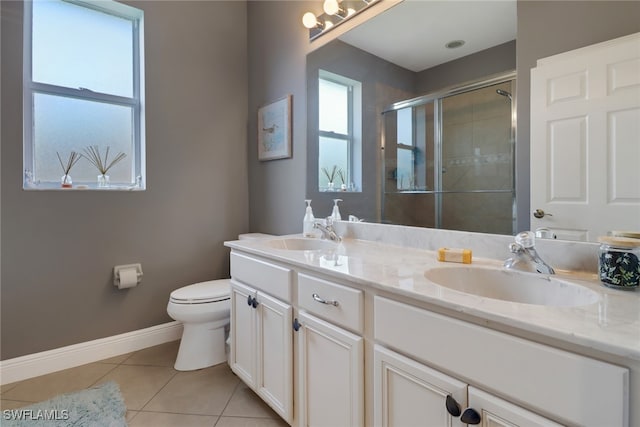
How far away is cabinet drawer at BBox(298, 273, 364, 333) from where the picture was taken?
0.96 m

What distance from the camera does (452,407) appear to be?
0.71 meters

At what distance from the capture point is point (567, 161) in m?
0.98

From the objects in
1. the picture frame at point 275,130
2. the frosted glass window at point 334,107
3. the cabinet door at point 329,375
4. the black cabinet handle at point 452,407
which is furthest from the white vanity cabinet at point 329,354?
the picture frame at point 275,130

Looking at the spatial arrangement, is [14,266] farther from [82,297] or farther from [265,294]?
[265,294]

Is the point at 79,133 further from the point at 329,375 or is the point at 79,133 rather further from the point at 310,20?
the point at 329,375

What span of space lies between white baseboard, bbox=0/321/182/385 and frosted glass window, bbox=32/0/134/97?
1644 millimetres

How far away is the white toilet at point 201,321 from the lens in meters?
1.82

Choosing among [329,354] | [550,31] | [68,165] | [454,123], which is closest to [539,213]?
[454,123]

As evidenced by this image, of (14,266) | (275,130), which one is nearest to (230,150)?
(275,130)

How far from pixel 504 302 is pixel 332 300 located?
1.70 ft

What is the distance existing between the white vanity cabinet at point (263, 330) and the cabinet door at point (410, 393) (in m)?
0.44

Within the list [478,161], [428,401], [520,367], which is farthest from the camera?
[478,161]

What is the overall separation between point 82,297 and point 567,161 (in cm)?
257

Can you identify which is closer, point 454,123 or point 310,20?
point 454,123
